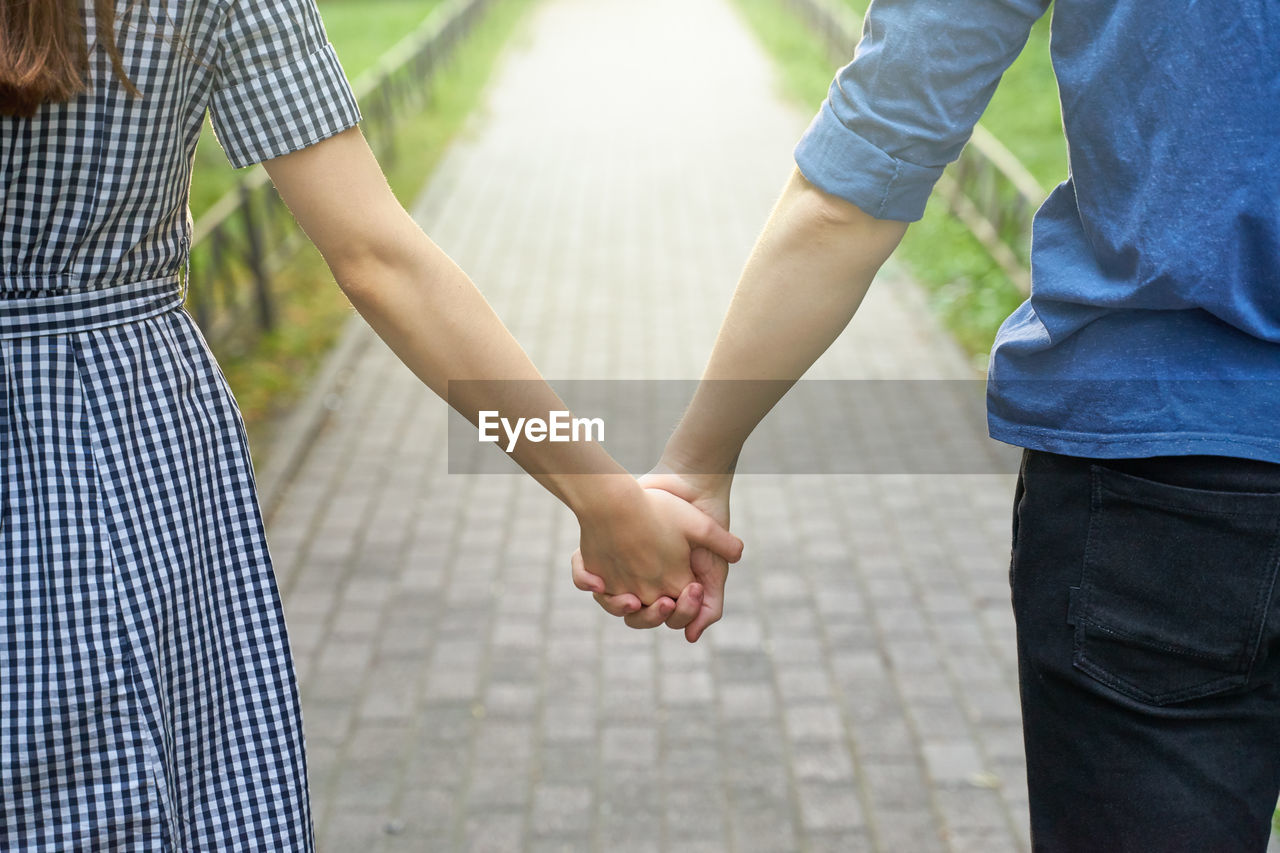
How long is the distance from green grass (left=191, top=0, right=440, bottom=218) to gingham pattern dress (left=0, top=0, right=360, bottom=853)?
8701 millimetres

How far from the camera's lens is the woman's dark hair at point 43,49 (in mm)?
1320

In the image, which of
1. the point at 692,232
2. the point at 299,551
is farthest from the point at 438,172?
the point at 299,551

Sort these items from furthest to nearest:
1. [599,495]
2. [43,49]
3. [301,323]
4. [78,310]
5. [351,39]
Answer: [351,39] → [301,323] → [599,495] → [78,310] → [43,49]

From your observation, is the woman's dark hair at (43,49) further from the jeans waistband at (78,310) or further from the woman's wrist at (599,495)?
the woman's wrist at (599,495)

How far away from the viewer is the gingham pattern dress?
1422 mm

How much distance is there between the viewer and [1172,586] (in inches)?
59.4

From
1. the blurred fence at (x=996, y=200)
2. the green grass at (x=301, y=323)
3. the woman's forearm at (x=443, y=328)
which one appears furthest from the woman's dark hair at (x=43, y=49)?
the blurred fence at (x=996, y=200)

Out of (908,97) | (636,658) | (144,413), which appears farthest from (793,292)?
(636,658)

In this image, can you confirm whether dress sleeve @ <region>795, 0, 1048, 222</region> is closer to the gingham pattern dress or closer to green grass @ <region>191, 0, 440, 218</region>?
the gingham pattern dress

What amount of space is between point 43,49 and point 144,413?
0.43 meters

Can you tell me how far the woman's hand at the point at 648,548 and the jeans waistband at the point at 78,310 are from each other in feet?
2.68

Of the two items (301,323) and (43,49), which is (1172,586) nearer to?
(43,49)

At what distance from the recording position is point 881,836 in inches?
128

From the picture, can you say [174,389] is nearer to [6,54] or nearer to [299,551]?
[6,54]
